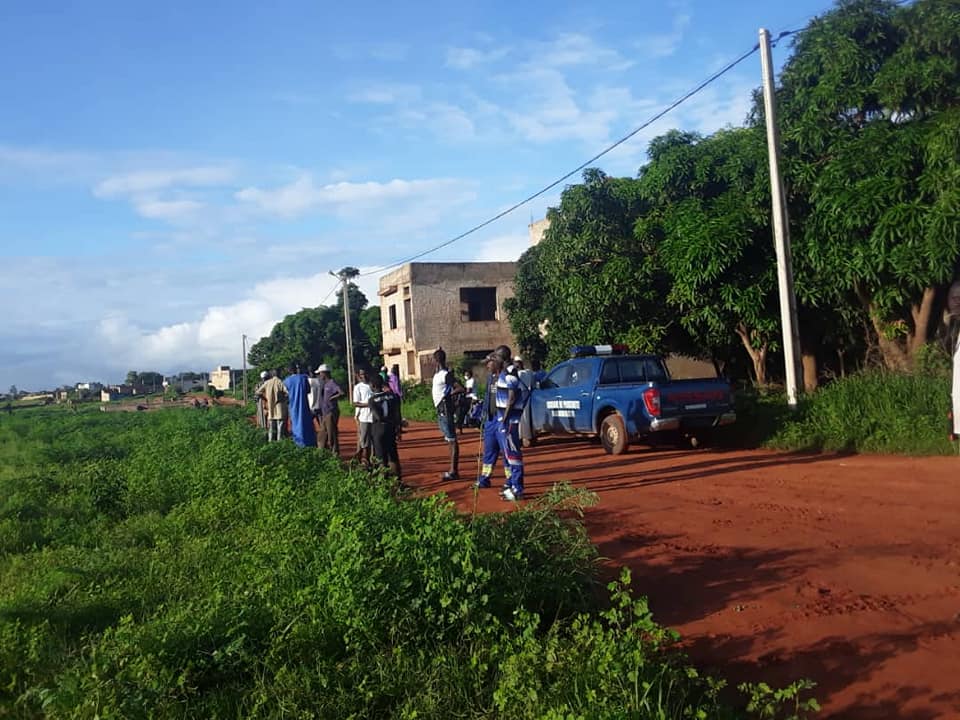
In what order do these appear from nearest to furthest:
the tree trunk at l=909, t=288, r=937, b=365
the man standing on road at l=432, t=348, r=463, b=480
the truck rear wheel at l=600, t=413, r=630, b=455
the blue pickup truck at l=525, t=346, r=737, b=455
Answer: the man standing on road at l=432, t=348, r=463, b=480 → the blue pickup truck at l=525, t=346, r=737, b=455 → the truck rear wheel at l=600, t=413, r=630, b=455 → the tree trunk at l=909, t=288, r=937, b=365

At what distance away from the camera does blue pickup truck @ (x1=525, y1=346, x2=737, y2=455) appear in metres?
11.9

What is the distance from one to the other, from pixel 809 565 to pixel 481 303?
30.8 metres

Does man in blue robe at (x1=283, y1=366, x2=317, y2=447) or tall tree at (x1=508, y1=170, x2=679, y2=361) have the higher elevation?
tall tree at (x1=508, y1=170, x2=679, y2=361)

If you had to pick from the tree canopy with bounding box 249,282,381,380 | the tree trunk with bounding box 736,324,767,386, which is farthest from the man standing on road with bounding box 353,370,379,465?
the tree canopy with bounding box 249,282,381,380

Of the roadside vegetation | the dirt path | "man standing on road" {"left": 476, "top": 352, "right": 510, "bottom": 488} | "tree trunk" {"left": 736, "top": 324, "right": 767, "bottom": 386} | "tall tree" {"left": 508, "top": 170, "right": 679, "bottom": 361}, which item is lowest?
the dirt path

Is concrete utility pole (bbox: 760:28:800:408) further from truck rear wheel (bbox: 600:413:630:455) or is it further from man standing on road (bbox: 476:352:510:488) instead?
man standing on road (bbox: 476:352:510:488)

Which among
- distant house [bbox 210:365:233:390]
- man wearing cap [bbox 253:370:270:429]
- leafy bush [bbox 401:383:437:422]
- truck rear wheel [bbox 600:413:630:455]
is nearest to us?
truck rear wheel [bbox 600:413:630:455]

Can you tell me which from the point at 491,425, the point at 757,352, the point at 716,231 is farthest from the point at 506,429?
the point at 757,352

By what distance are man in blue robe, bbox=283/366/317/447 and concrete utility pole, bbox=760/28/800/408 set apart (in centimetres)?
755

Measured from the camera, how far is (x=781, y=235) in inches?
516

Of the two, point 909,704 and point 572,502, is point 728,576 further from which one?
point 909,704

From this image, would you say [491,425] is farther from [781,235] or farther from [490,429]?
[781,235]

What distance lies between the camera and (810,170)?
551 inches

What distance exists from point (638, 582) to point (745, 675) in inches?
60.6
